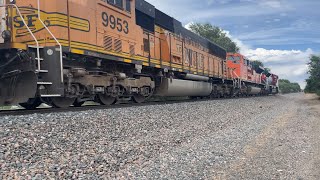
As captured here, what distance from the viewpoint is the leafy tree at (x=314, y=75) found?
35.5 metres

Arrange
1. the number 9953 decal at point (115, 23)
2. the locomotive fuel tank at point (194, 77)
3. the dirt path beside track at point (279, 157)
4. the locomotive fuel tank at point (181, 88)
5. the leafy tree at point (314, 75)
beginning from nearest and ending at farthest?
the dirt path beside track at point (279, 157), the number 9953 decal at point (115, 23), the locomotive fuel tank at point (181, 88), the locomotive fuel tank at point (194, 77), the leafy tree at point (314, 75)

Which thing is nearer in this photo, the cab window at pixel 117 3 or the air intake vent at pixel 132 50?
the cab window at pixel 117 3

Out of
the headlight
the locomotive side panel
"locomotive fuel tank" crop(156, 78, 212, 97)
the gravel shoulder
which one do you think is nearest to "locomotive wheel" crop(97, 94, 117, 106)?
the gravel shoulder

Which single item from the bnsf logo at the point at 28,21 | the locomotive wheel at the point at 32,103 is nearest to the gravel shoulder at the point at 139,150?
the locomotive wheel at the point at 32,103

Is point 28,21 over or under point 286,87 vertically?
over

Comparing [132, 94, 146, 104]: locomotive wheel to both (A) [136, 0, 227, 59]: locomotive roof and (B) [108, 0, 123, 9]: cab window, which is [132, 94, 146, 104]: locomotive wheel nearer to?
(A) [136, 0, 227, 59]: locomotive roof

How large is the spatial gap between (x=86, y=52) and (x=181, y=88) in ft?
25.3

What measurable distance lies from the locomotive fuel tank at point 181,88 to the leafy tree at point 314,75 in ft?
65.7

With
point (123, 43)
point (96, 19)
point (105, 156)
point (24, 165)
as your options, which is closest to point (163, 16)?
point (123, 43)

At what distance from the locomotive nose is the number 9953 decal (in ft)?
10.9

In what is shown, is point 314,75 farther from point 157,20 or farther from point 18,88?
point 18,88

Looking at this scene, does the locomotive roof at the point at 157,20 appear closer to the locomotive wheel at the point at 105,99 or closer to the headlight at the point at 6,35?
the locomotive wheel at the point at 105,99

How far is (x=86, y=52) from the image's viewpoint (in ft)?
30.0

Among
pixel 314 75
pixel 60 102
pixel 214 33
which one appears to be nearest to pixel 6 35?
pixel 60 102
